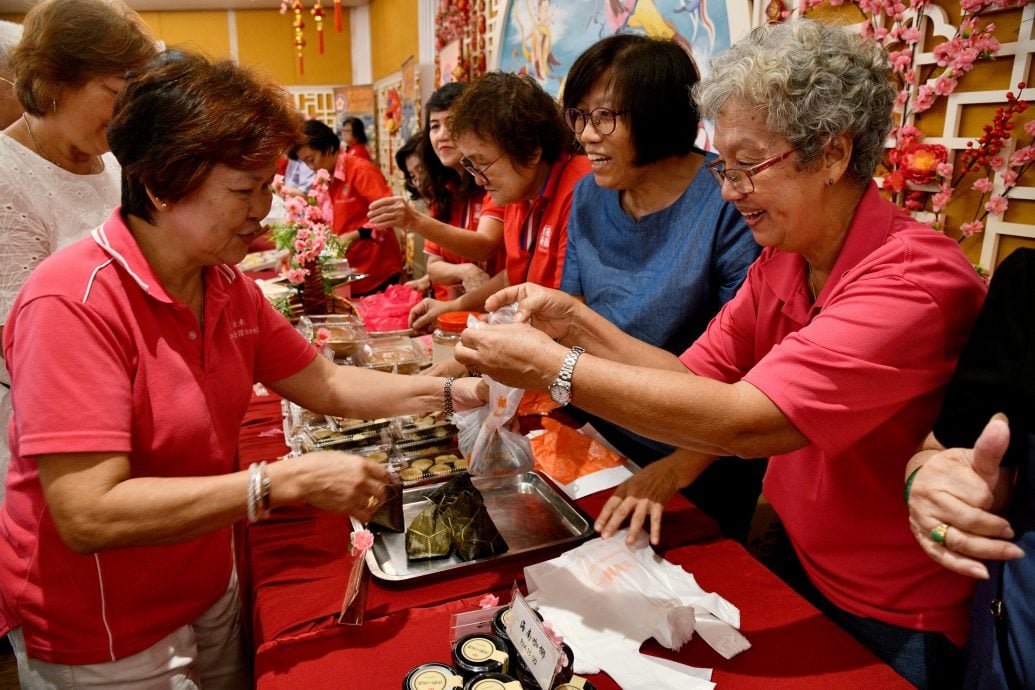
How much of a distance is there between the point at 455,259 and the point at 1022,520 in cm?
332

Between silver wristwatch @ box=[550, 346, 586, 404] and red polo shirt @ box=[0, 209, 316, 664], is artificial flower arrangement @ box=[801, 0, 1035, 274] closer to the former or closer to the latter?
silver wristwatch @ box=[550, 346, 586, 404]

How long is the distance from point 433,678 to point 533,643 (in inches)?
6.9

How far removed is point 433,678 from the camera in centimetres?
107

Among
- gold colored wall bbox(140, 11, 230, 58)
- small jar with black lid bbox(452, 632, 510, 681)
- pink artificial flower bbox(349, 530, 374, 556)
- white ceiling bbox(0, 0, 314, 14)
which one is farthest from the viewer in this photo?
gold colored wall bbox(140, 11, 230, 58)

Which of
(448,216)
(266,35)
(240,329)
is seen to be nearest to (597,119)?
(240,329)

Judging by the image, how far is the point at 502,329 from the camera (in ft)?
4.67

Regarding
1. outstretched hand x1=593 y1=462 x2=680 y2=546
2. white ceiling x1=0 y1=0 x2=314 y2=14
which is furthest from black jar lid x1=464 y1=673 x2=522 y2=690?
white ceiling x1=0 y1=0 x2=314 y2=14

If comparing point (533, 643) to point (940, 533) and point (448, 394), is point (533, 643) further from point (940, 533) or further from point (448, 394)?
point (448, 394)

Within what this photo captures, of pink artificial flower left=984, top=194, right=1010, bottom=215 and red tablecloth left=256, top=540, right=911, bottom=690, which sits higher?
pink artificial flower left=984, top=194, right=1010, bottom=215

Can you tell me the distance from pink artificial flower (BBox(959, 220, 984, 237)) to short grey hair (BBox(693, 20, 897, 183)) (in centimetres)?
89

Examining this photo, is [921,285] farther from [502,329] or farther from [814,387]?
[502,329]

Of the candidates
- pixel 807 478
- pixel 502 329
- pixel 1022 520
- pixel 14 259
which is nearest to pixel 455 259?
pixel 14 259

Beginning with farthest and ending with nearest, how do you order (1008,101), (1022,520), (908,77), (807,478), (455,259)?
(455,259)
(908,77)
(1008,101)
(807,478)
(1022,520)

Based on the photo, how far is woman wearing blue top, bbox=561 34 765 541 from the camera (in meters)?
1.91
